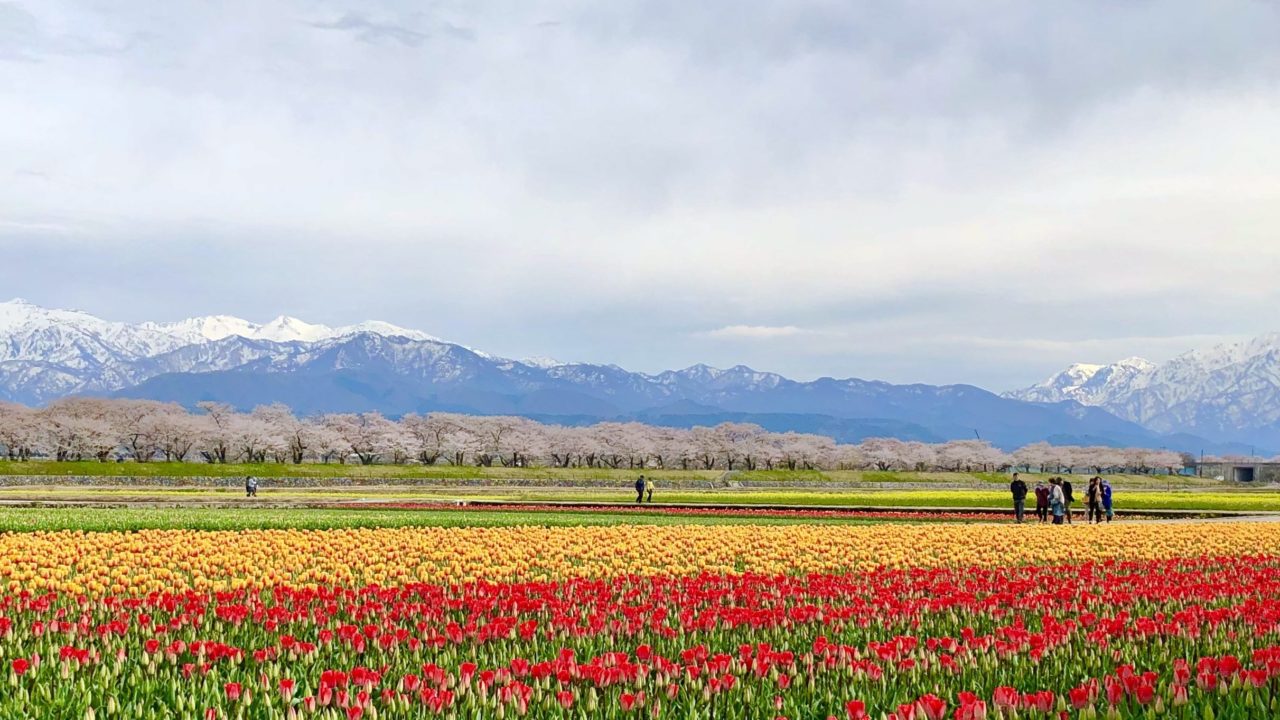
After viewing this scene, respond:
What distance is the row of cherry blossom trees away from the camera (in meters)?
117

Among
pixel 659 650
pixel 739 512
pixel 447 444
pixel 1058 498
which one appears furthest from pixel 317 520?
pixel 447 444

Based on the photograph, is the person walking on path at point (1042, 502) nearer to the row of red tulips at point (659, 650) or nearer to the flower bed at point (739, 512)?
the flower bed at point (739, 512)

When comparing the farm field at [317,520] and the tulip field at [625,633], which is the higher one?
the tulip field at [625,633]

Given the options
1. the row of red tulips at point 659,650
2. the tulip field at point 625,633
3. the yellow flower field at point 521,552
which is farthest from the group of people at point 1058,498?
the row of red tulips at point 659,650

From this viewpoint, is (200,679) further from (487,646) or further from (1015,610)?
(1015,610)

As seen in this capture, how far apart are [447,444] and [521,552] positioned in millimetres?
126236

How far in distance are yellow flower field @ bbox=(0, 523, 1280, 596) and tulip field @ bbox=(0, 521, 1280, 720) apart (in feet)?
0.39

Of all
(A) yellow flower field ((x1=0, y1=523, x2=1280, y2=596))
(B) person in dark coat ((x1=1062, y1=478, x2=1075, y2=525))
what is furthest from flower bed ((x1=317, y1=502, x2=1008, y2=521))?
(A) yellow flower field ((x1=0, y1=523, x2=1280, y2=596))

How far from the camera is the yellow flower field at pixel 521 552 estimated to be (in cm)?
1559

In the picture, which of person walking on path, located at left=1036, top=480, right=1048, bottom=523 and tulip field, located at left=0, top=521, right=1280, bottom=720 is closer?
tulip field, located at left=0, top=521, right=1280, bottom=720

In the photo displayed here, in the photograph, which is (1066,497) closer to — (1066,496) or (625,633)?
(1066,496)

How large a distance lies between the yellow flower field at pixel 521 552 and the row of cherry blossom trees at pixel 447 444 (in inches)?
3992

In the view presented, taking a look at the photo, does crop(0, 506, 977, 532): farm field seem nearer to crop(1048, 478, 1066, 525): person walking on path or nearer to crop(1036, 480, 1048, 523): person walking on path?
crop(1036, 480, 1048, 523): person walking on path

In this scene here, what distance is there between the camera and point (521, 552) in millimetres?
19281
